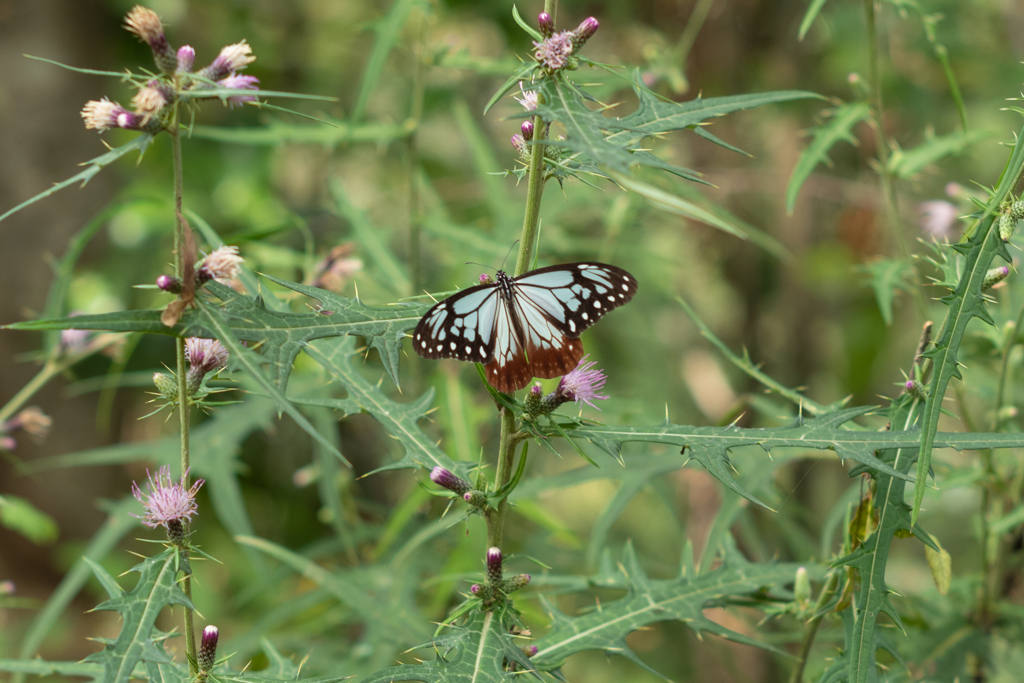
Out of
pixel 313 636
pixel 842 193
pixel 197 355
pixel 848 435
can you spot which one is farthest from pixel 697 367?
pixel 197 355

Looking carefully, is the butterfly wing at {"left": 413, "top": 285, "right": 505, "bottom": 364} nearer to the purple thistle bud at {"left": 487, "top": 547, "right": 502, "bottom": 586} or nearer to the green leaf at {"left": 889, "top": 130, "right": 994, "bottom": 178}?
the purple thistle bud at {"left": 487, "top": 547, "right": 502, "bottom": 586}

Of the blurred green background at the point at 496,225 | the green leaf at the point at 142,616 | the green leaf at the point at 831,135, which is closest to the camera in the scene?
the green leaf at the point at 142,616

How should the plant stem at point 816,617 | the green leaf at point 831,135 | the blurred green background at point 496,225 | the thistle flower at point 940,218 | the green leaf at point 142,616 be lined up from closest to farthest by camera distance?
1. the green leaf at point 142,616
2. the plant stem at point 816,617
3. the green leaf at point 831,135
4. the thistle flower at point 940,218
5. the blurred green background at point 496,225

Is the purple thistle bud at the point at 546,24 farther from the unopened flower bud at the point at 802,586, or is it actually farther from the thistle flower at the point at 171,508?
the unopened flower bud at the point at 802,586

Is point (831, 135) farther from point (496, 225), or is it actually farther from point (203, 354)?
point (203, 354)

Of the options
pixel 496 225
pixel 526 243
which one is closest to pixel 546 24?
pixel 526 243

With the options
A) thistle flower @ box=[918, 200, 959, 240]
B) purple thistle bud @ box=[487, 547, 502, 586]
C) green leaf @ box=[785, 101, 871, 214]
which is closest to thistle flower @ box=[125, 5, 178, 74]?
purple thistle bud @ box=[487, 547, 502, 586]

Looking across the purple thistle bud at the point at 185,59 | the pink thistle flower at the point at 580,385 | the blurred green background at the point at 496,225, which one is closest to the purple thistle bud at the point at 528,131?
the pink thistle flower at the point at 580,385
